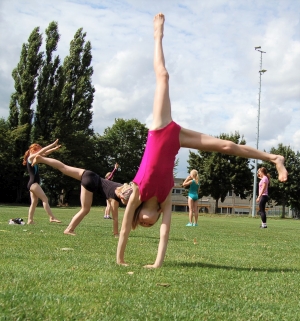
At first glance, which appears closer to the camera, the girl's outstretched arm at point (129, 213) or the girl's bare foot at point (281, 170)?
the girl's outstretched arm at point (129, 213)

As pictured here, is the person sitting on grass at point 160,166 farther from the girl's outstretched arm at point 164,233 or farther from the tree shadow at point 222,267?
the tree shadow at point 222,267

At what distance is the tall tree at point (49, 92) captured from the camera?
61094 mm

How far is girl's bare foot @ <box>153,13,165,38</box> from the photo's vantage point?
761 centimetres

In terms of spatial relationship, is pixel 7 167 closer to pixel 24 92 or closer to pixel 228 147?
pixel 24 92

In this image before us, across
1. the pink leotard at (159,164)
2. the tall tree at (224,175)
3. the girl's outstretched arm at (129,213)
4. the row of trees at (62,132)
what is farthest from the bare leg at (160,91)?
the tall tree at (224,175)

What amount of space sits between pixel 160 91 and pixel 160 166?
127cm

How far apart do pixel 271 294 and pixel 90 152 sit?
65425 mm

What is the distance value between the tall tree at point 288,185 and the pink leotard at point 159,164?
205ft

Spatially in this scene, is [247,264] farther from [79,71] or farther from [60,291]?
[79,71]

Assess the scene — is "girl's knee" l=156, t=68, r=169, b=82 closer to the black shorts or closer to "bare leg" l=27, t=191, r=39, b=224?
the black shorts

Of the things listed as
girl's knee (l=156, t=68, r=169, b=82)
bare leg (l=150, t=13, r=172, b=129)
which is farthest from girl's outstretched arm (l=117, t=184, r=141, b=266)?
girl's knee (l=156, t=68, r=169, b=82)

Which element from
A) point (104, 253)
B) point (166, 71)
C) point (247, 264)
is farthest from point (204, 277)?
point (166, 71)

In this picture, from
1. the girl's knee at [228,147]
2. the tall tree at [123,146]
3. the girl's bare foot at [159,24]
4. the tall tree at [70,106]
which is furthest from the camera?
the tall tree at [123,146]

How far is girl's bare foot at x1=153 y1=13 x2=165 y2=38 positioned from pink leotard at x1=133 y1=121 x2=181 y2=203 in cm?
196
